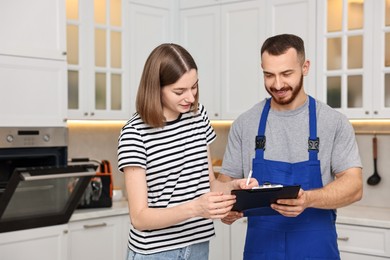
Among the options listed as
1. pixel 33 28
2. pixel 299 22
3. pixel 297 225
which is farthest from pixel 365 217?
pixel 33 28

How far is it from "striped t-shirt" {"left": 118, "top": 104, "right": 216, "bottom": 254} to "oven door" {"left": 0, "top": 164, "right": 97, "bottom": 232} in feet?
4.35

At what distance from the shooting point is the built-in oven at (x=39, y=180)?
3225 mm

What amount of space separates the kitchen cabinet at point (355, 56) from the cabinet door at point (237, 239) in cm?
103

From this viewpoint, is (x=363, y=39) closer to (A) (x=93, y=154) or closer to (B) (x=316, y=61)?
(B) (x=316, y=61)

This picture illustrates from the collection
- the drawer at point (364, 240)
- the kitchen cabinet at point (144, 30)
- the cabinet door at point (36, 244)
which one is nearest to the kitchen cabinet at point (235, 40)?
the kitchen cabinet at point (144, 30)

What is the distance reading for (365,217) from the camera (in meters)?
3.53

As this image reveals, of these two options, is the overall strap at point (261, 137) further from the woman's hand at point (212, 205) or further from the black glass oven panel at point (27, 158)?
the black glass oven panel at point (27, 158)

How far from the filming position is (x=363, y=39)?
3.70m

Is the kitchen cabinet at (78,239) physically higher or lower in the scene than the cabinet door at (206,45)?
lower

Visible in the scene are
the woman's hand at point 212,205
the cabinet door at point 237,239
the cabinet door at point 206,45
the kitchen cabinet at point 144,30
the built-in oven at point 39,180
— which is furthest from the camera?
the cabinet door at point 206,45

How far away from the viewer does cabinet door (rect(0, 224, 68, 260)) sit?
326cm

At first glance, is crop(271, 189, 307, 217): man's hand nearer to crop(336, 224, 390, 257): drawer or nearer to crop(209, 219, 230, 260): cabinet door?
crop(336, 224, 390, 257): drawer

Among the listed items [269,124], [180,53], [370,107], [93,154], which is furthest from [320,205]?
[93,154]

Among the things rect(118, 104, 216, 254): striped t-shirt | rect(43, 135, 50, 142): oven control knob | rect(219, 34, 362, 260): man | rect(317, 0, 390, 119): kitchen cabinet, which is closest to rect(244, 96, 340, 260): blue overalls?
rect(219, 34, 362, 260): man
